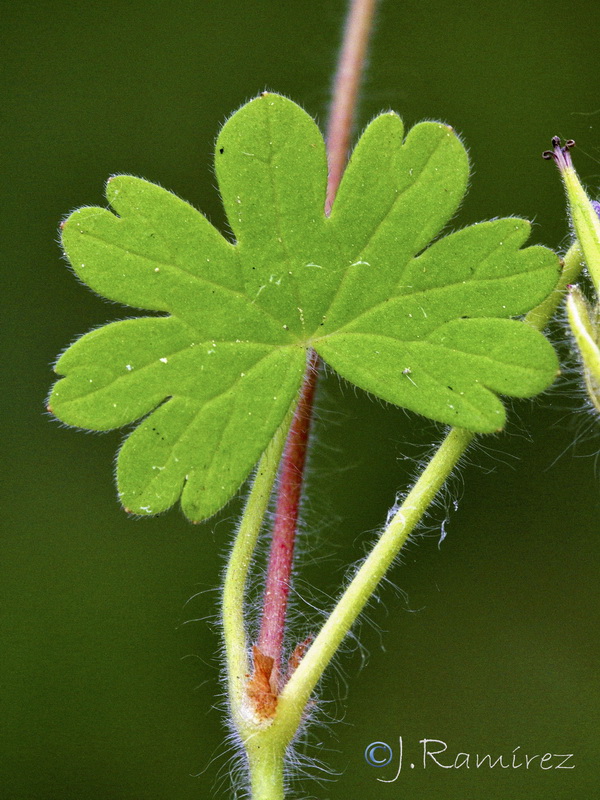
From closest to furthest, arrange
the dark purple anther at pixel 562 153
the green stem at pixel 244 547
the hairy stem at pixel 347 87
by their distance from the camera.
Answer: the dark purple anther at pixel 562 153, the green stem at pixel 244 547, the hairy stem at pixel 347 87

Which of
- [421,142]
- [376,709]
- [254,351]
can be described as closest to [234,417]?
[254,351]

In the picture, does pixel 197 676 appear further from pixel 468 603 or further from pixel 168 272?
pixel 168 272

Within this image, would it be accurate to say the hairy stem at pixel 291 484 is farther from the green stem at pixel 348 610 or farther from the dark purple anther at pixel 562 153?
the dark purple anther at pixel 562 153

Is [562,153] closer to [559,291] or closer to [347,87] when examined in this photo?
[559,291]
